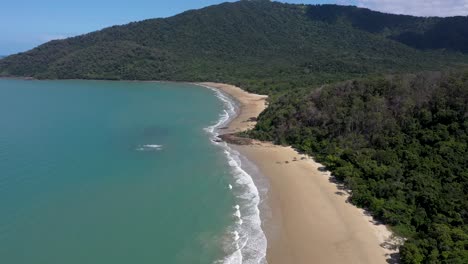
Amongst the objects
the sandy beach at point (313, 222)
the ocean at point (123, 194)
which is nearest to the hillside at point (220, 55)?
the ocean at point (123, 194)

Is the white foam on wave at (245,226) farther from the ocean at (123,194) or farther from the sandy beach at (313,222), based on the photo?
the sandy beach at (313,222)

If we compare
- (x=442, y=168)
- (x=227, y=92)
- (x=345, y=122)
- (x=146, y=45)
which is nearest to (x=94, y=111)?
(x=227, y=92)

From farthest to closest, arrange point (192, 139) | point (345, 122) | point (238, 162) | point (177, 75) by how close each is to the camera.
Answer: point (177, 75) < point (192, 139) < point (345, 122) < point (238, 162)

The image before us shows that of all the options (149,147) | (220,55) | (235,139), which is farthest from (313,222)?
(220,55)

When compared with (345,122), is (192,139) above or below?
below

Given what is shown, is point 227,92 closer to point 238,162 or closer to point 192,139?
point 192,139

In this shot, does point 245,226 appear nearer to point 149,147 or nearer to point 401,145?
point 401,145
